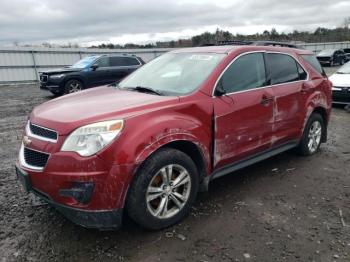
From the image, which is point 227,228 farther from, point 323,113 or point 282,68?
point 323,113

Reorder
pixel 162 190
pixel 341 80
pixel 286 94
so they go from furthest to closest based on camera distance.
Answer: pixel 341 80, pixel 286 94, pixel 162 190

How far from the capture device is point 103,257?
119 inches

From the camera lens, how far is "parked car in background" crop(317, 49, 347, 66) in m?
29.5

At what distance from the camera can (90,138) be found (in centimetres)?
298

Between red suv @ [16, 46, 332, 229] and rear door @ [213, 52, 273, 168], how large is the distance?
12 millimetres

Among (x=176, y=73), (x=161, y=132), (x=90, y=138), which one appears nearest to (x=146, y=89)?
(x=176, y=73)

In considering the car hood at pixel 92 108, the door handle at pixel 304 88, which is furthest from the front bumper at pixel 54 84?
the door handle at pixel 304 88

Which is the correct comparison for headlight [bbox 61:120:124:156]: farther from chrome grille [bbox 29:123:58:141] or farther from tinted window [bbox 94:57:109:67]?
tinted window [bbox 94:57:109:67]

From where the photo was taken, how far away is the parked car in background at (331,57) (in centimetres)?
2954

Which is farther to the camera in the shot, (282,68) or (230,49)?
(282,68)

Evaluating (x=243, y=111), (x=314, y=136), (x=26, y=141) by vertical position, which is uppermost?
(x=243, y=111)

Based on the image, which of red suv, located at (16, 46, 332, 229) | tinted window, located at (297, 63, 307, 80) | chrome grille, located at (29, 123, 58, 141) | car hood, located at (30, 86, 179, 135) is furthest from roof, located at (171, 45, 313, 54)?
chrome grille, located at (29, 123, 58, 141)

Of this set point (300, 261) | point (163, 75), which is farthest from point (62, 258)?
point (163, 75)

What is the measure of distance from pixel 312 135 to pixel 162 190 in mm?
3330
